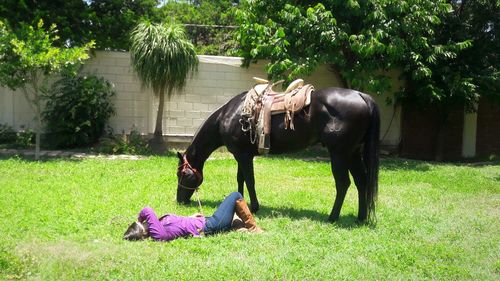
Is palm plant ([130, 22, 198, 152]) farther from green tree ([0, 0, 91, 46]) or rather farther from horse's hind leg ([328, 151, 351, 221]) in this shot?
horse's hind leg ([328, 151, 351, 221])

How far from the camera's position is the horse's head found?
6.92 meters

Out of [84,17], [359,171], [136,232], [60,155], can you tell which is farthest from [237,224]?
[84,17]

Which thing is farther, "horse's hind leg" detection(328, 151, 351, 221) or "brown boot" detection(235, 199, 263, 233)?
"horse's hind leg" detection(328, 151, 351, 221)

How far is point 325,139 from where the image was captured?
6223 mm

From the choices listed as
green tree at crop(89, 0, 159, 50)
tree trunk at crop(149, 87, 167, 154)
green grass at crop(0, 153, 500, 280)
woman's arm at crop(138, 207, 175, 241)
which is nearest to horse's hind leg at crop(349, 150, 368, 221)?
green grass at crop(0, 153, 500, 280)

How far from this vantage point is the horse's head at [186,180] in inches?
272

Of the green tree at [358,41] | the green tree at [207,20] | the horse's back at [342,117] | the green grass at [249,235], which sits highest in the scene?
the green tree at [207,20]

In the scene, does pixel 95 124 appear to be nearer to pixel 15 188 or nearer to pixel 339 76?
pixel 15 188

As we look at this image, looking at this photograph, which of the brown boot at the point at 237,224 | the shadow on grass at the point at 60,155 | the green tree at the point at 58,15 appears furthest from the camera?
the green tree at the point at 58,15

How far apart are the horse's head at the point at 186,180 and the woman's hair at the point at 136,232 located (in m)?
1.66

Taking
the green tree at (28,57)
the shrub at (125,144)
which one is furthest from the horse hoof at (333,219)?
Result: the shrub at (125,144)

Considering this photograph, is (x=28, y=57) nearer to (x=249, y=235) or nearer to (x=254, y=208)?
(x=254, y=208)

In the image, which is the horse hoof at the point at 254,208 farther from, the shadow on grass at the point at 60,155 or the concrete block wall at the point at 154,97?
the concrete block wall at the point at 154,97

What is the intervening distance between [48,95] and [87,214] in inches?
273
